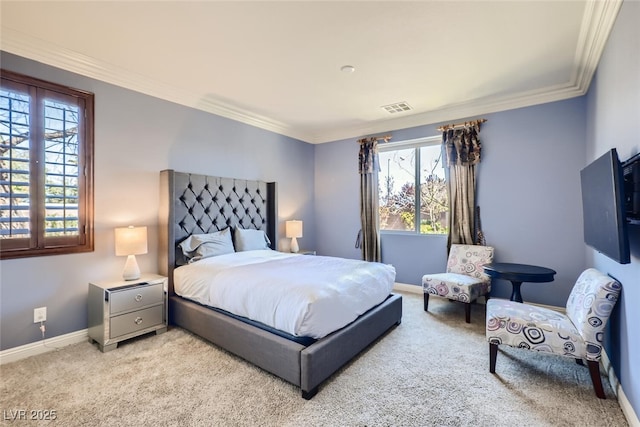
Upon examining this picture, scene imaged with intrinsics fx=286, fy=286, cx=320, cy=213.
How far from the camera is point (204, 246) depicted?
3.43 m

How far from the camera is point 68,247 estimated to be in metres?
2.74

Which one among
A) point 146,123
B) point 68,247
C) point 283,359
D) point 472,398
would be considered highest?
point 146,123

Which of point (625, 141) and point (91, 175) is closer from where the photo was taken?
point (625, 141)

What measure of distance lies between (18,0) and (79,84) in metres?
0.84

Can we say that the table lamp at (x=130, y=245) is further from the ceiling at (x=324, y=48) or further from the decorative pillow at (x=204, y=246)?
the ceiling at (x=324, y=48)

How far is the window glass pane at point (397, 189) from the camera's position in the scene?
4.72 meters

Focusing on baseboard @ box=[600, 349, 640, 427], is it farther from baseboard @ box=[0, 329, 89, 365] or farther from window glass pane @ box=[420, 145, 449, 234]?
baseboard @ box=[0, 329, 89, 365]

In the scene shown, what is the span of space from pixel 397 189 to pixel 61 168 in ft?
14.2

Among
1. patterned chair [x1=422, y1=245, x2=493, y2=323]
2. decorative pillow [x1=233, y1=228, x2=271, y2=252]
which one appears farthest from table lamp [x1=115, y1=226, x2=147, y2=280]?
patterned chair [x1=422, y1=245, x2=493, y2=323]

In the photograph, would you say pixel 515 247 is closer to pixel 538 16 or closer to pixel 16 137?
pixel 538 16

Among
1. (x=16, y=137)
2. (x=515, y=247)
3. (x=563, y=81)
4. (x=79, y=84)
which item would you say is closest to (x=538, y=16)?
(x=563, y=81)

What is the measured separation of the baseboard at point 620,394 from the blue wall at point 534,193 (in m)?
1.36

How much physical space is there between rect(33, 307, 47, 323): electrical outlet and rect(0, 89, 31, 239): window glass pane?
2.22 ft

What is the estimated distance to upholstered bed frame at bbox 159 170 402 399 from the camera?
6.77 feet
